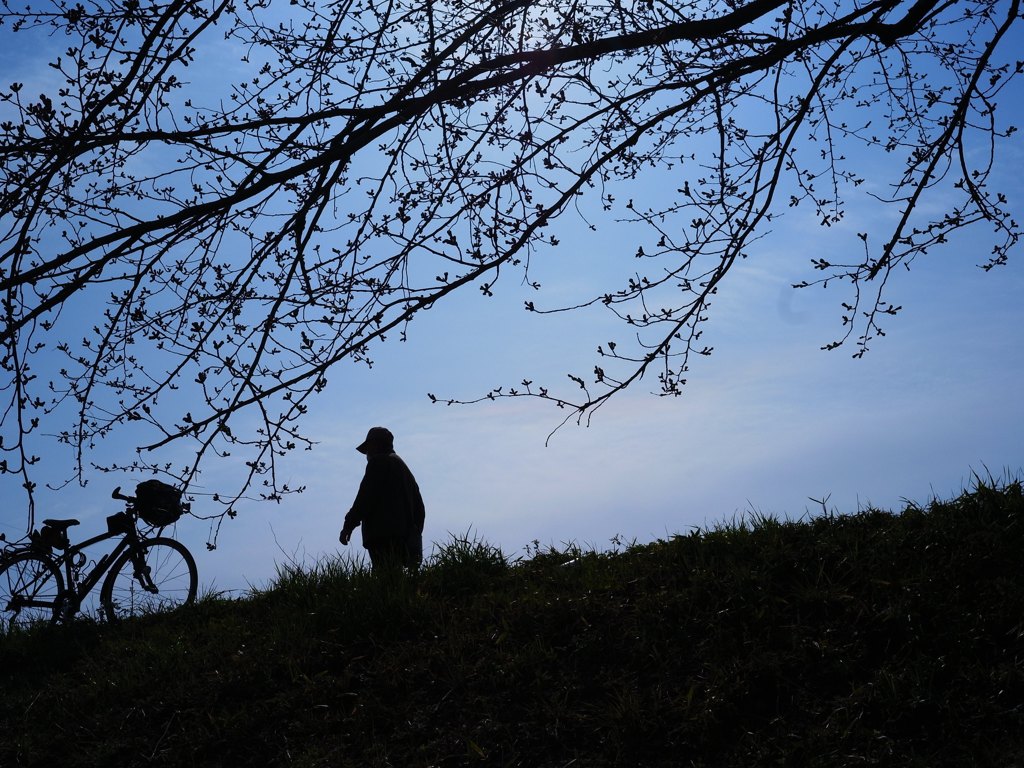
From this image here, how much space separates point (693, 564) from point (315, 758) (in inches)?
111

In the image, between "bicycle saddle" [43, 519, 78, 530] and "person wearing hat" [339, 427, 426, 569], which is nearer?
"person wearing hat" [339, 427, 426, 569]

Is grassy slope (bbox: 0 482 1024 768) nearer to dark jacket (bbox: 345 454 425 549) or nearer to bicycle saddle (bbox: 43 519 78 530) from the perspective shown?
dark jacket (bbox: 345 454 425 549)

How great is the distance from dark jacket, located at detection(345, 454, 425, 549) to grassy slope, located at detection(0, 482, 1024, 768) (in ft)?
5.03

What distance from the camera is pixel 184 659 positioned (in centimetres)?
696

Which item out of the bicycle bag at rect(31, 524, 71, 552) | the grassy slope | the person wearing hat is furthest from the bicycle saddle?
the person wearing hat

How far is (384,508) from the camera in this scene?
9.04 meters

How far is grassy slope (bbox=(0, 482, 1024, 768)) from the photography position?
4.96 m

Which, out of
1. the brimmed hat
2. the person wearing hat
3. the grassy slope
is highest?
the brimmed hat

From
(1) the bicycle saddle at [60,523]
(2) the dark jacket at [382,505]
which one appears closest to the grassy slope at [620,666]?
(2) the dark jacket at [382,505]

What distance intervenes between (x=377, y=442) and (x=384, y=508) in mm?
686

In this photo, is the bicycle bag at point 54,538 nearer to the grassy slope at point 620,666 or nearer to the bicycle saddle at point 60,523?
the bicycle saddle at point 60,523

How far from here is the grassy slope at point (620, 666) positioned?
16.3 feet

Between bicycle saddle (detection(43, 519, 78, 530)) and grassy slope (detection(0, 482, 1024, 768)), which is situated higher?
bicycle saddle (detection(43, 519, 78, 530))

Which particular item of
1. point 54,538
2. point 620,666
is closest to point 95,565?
point 54,538
